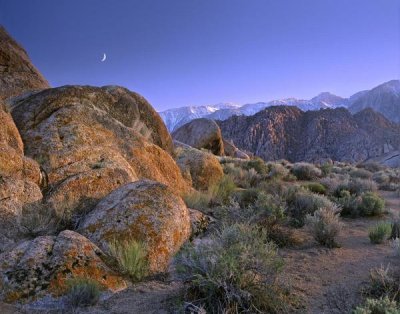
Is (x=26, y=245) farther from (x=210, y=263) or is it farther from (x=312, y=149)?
(x=312, y=149)

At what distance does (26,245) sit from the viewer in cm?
425

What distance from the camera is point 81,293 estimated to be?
368cm

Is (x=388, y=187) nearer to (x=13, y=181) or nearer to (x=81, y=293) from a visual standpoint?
(x=13, y=181)

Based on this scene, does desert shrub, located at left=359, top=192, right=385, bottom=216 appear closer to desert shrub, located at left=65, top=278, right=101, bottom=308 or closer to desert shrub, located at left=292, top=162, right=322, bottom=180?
desert shrub, located at left=65, top=278, right=101, bottom=308

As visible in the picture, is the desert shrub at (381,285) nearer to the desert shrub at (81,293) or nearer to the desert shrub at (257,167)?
the desert shrub at (81,293)

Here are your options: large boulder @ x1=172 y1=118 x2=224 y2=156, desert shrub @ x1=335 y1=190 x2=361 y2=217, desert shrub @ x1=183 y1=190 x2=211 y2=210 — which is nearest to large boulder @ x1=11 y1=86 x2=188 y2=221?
desert shrub @ x1=183 y1=190 x2=211 y2=210

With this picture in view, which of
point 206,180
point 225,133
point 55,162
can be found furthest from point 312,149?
point 55,162

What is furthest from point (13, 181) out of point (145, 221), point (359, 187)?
point (359, 187)

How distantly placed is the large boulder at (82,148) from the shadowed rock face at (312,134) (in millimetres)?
60948

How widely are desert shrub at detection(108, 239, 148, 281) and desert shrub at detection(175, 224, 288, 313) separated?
611 mm

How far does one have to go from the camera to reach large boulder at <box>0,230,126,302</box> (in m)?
3.75

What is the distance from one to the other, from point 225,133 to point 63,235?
255ft

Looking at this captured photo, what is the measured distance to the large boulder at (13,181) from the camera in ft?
15.4

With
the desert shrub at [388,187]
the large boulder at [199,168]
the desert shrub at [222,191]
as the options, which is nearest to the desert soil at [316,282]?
the desert shrub at [222,191]
